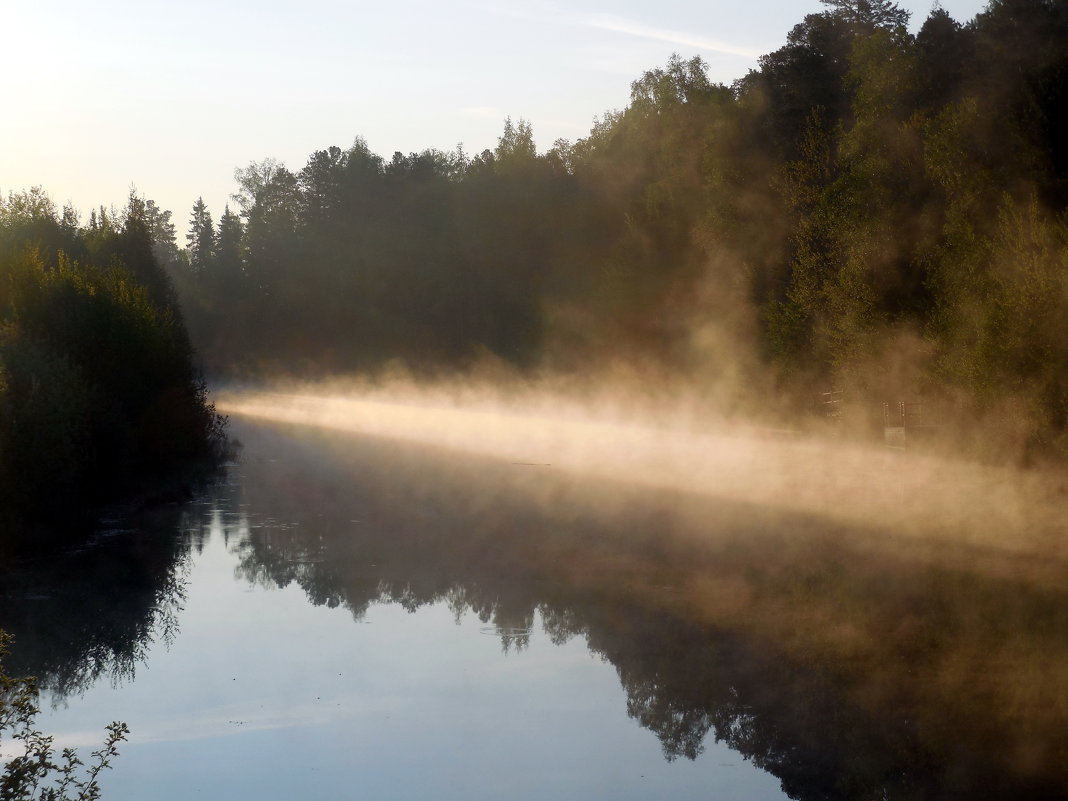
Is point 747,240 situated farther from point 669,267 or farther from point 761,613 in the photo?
point 761,613

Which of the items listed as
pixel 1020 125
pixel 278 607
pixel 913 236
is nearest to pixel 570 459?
pixel 913 236

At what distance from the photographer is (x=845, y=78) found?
44.9 metres

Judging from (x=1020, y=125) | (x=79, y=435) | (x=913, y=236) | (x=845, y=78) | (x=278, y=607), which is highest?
(x=845, y=78)

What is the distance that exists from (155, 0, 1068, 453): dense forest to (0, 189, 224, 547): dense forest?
21323 millimetres

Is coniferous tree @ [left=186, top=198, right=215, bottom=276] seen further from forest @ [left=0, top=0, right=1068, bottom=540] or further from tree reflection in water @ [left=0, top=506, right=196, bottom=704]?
tree reflection in water @ [left=0, top=506, right=196, bottom=704]

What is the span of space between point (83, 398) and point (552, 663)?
14.6 metres

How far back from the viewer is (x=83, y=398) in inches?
917

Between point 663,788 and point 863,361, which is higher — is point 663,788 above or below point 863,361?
below

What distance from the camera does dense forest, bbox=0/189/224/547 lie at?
20.4 m

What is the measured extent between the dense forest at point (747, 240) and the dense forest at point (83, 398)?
21.3 metres

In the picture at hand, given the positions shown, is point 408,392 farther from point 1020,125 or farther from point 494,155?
point 1020,125

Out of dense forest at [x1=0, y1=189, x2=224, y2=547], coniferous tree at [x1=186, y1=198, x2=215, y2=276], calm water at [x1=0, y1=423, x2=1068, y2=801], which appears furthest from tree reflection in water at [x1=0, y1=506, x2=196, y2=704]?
coniferous tree at [x1=186, y1=198, x2=215, y2=276]

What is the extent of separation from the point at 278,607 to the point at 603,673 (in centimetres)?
553

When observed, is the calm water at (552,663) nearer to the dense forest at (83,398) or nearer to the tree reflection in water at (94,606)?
the tree reflection in water at (94,606)
